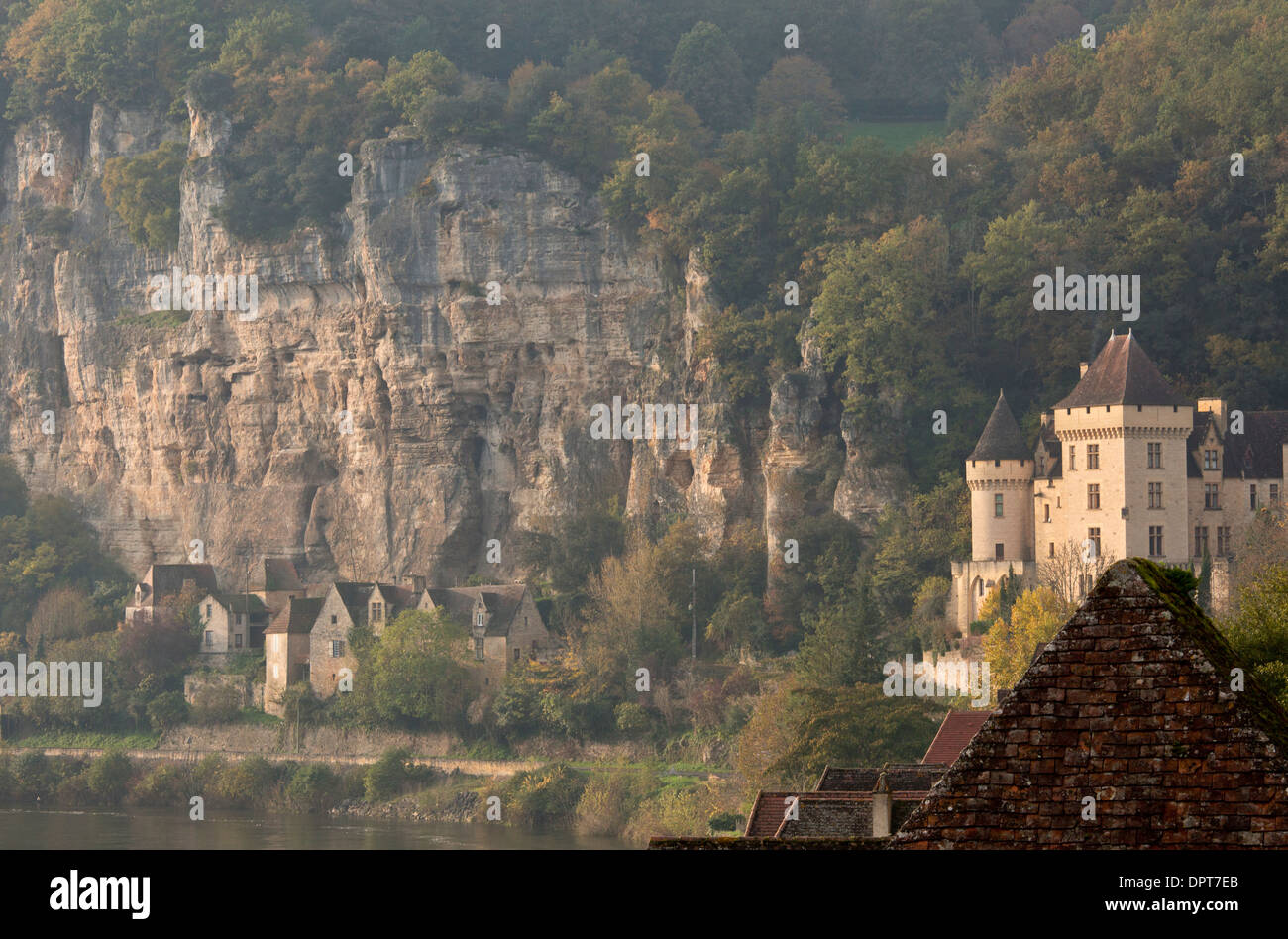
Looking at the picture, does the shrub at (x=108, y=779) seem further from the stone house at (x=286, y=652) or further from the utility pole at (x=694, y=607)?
the utility pole at (x=694, y=607)

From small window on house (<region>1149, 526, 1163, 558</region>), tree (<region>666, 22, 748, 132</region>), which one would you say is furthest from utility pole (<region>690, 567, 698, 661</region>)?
tree (<region>666, 22, 748, 132</region>)

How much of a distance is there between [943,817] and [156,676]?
7504 centimetres

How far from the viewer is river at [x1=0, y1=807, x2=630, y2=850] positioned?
188 ft

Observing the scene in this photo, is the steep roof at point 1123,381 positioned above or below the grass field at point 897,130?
below

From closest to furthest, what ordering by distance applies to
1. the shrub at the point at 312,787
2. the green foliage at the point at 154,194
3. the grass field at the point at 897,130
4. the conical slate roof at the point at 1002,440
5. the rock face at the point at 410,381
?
the conical slate roof at the point at 1002,440 < the shrub at the point at 312,787 < the rock face at the point at 410,381 < the green foliage at the point at 154,194 < the grass field at the point at 897,130

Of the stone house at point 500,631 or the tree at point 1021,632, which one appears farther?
the stone house at point 500,631

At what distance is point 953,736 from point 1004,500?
2657 centimetres

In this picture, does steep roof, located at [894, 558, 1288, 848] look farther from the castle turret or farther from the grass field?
the grass field

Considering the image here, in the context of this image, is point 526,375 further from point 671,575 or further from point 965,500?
point 965,500

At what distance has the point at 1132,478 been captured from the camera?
5938 cm

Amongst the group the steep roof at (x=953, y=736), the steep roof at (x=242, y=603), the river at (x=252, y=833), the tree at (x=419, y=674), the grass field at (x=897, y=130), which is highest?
the grass field at (x=897, y=130)

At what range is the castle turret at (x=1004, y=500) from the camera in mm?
62906

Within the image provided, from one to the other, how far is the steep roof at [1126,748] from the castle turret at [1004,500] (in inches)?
2186

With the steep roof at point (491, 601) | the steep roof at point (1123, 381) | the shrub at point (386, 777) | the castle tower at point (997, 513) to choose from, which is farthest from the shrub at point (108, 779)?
the steep roof at point (1123, 381)
